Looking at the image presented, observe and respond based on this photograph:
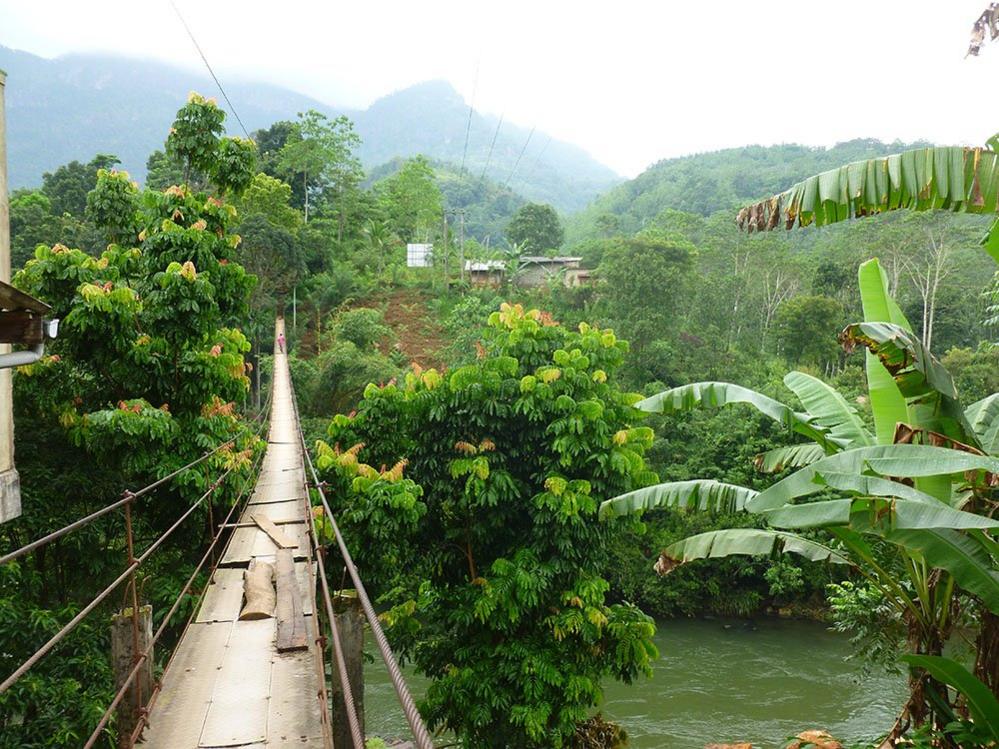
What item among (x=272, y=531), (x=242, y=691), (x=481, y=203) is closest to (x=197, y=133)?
(x=272, y=531)

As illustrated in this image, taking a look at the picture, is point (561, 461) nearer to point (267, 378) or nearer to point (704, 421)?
point (704, 421)

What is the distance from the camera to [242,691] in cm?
337

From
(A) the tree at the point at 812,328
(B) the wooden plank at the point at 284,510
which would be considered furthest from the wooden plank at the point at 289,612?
(A) the tree at the point at 812,328

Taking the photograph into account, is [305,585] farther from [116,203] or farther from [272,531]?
[116,203]

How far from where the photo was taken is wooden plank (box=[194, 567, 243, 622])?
4.39 metres

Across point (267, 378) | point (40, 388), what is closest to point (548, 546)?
point (40, 388)

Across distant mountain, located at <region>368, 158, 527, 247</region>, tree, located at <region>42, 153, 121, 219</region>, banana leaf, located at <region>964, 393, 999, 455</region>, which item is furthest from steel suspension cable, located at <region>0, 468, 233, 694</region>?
distant mountain, located at <region>368, 158, 527, 247</region>

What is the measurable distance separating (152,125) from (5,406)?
15811 centimetres

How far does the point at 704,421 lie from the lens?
2105cm

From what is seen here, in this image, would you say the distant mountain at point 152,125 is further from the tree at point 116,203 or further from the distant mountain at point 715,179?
the tree at point 116,203

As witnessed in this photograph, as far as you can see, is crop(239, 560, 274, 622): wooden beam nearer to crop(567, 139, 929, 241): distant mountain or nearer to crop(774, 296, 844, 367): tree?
crop(774, 296, 844, 367): tree

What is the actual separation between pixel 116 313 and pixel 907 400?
247 inches

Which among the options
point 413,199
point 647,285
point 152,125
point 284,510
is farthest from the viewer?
point 152,125

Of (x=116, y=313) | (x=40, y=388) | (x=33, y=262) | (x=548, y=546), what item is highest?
(x=33, y=262)
